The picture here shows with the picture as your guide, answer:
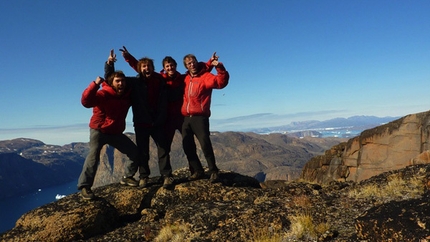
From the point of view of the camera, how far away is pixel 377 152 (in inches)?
1053

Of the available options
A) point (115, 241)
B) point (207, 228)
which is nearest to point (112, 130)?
point (115, 241)

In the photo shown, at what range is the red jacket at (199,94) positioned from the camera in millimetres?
12207

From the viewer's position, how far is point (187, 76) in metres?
13.0

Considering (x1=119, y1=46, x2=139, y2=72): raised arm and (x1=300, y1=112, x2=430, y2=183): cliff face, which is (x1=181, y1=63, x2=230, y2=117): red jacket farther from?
(x1=300, y1=112, x2=430, y2=183): cliff face

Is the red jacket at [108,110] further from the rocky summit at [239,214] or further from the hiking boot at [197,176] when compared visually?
the hiking boot at [197,176]

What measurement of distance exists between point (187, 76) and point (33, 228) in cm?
821

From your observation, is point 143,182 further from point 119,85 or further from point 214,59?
point 214,59

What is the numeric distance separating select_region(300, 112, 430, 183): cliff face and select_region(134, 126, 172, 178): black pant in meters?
19.0

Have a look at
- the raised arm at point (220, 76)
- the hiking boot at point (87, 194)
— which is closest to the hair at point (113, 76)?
the raised arm at point (220, 76)

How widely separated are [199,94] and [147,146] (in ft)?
10.7

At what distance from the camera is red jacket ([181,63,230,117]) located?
12207 mm

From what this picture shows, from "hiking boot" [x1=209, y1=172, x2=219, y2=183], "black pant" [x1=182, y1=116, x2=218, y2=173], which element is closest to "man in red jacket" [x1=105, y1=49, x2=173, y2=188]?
"black pant" [x1=182, y1=116, x2=218, y2=173]

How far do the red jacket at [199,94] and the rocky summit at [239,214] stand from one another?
3241 mm

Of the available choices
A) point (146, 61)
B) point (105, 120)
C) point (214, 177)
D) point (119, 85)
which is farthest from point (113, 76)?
point (214, 177)
